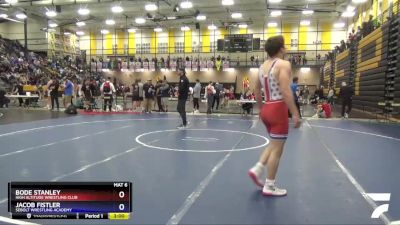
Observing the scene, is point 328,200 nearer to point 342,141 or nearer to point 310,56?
point 342,141

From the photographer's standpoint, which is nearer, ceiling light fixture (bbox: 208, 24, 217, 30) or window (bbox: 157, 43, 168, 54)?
ceiling light fixture (bbox: 208, 24, 217, 30)

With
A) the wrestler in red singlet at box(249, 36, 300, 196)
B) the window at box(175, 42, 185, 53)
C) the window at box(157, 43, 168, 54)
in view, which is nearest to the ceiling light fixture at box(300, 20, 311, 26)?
the window at box(175, 42, 185, 53)

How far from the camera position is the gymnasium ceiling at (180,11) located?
31469 mm

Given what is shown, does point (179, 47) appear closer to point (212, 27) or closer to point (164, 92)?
point (212, 27)

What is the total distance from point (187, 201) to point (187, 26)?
40381mm

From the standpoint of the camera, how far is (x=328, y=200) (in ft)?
13.8

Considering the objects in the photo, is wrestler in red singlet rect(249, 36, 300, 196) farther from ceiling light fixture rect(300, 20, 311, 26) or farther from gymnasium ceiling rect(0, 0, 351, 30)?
ceiling light fixture rect(300, 20, 311, 26)
